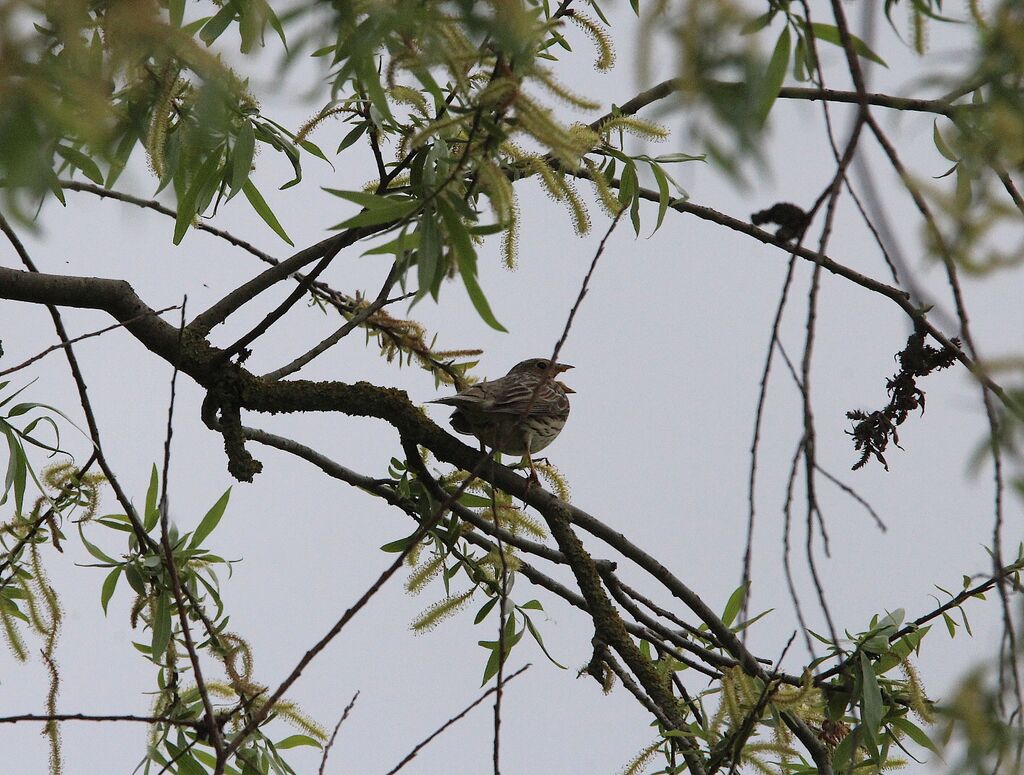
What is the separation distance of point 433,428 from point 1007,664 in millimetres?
2166

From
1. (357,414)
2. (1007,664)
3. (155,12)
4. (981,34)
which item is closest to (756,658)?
(357,414)

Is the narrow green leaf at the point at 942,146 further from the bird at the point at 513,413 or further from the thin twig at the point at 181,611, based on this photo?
the thin twig at the point at 181,611

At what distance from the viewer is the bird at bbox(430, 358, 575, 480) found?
444 centimetres

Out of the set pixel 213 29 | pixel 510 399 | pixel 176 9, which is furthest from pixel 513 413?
pixel 176 9

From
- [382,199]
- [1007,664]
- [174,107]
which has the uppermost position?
[174,107]

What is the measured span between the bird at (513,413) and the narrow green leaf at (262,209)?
95 cm

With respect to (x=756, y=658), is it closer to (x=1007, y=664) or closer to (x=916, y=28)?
(x=1007, y=664)

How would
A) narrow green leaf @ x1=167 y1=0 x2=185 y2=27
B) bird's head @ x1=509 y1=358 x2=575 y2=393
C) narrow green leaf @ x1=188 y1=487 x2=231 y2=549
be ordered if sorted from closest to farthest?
narrow green leaf @ x1=167 y1=0 x2=185 y2=27 < narrow green leaf @ x1=188 y1=487 x2=231 y2=549 < bird's head @ x1=509 y1=358 x2=575 y2=393

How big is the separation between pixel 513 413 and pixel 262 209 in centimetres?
153

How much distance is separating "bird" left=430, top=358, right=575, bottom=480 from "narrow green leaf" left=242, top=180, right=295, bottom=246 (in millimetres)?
954

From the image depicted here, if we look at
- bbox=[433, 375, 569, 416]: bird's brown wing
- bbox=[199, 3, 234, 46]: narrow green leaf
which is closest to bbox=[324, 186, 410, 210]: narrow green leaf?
bbox=[433, 375, 569, 416]: bird's brown wing

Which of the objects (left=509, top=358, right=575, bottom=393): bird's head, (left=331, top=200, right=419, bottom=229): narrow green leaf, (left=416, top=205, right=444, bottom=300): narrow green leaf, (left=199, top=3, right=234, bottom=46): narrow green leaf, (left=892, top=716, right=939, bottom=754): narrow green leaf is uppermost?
(left=509, top=358, right=575, bottom=393): bird's head

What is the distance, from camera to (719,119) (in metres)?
1.74

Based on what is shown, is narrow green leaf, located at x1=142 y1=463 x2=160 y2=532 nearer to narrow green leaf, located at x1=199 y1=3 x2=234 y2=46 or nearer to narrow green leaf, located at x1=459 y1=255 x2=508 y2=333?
narrow green leaf, located at x1=199 y1=3 x2=234 y2=46
